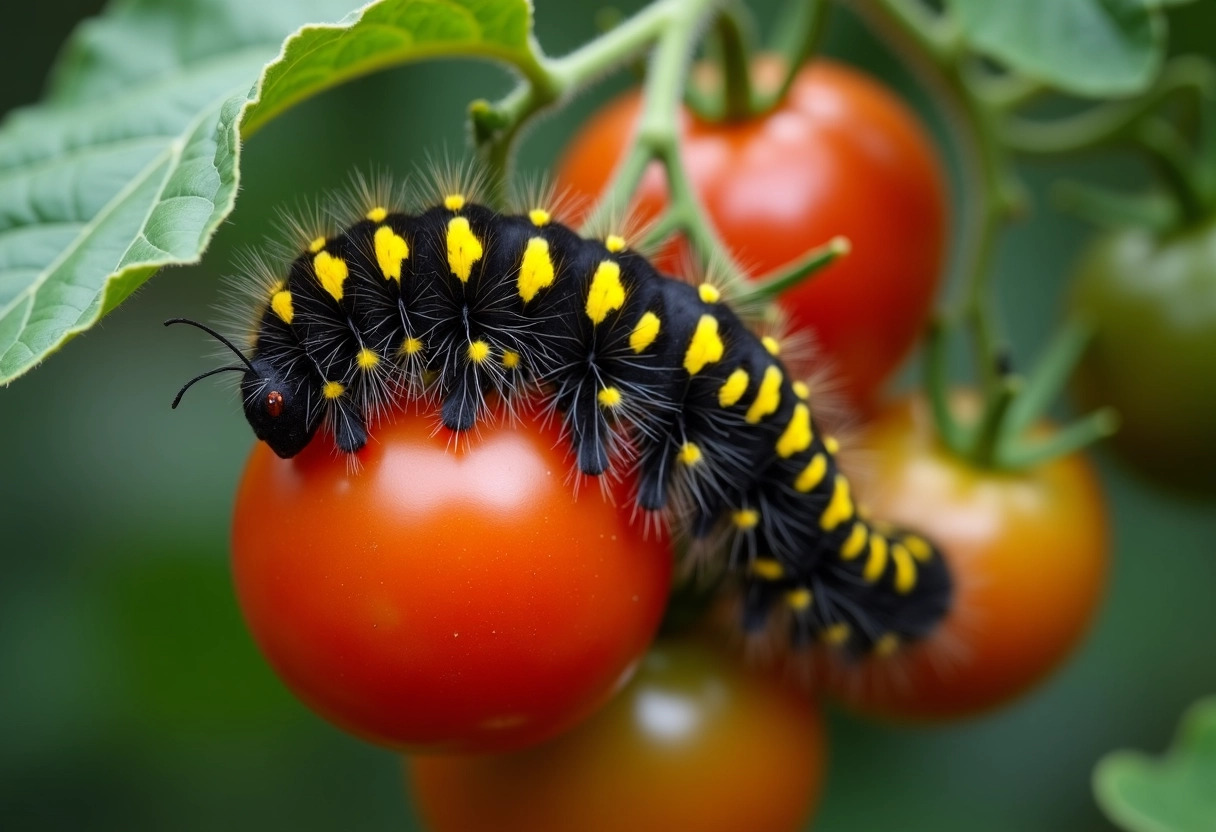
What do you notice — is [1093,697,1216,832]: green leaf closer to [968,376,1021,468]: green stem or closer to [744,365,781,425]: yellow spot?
[968,376,1021,468]: green stem

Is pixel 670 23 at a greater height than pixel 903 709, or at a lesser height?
greater

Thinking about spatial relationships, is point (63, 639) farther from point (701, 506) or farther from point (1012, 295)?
point (1012, 295)

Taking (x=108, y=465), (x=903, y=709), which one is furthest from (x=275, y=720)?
(x=903, y=709)

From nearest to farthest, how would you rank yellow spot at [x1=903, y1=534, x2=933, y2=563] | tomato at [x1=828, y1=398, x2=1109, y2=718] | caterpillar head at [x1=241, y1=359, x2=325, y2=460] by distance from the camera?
caterpillar head at [x1=241, y1=359, x2=325, y2=460] → yellow spot at [x1=903, y1=534, x2=933, y2=563] → tomato at [x1=828, y1=398, x2=1109, y2=718]

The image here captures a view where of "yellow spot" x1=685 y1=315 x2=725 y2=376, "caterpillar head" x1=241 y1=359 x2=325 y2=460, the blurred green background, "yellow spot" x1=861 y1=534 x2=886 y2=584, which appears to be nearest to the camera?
"caterpillar head" x1=241 y1=359 x2=325 y2=460

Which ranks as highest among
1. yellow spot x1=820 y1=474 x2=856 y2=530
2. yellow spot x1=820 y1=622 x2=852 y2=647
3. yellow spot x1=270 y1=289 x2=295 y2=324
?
yellow spot x1=270 y1=289 x2=295 y2=324

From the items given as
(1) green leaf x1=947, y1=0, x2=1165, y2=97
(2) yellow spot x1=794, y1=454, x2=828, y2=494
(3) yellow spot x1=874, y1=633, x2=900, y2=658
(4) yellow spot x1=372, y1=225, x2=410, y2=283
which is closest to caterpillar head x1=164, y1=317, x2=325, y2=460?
(4) yellow spot x1=372, y1=225, x2=410, y2=283
